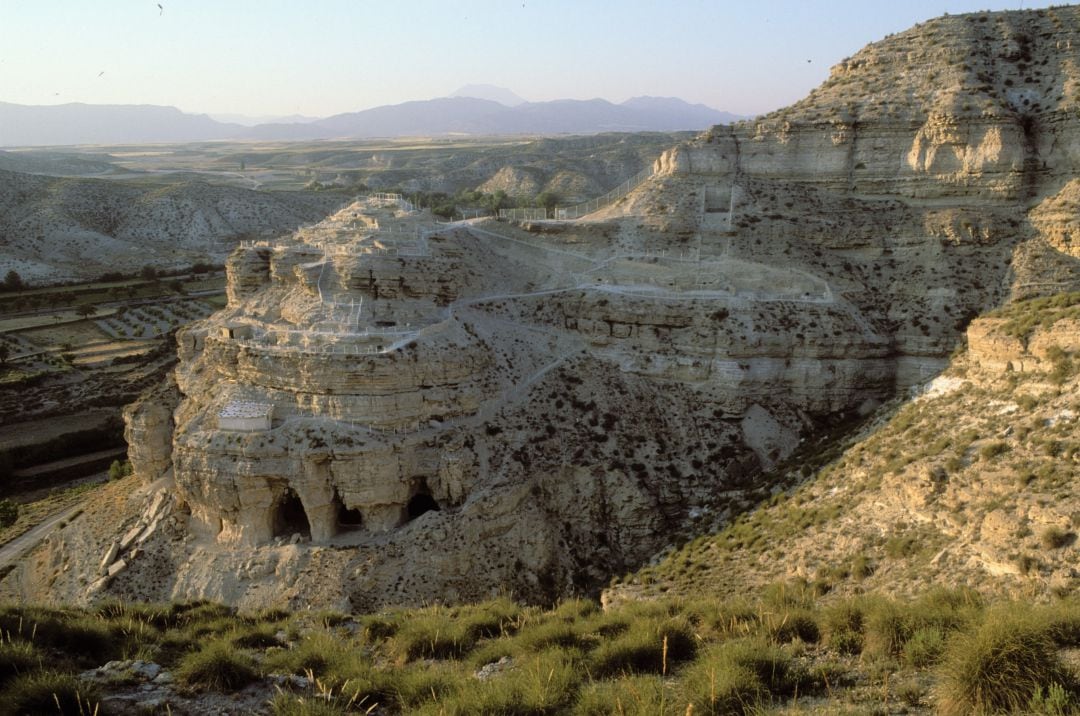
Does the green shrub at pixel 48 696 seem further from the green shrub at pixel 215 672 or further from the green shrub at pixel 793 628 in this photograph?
the green shrub at pixel 793 628

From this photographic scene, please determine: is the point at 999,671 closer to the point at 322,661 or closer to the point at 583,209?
the point at 322,661

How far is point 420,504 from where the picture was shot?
1126 inches

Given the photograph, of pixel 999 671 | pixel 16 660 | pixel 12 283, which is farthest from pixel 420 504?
pixel 12 283

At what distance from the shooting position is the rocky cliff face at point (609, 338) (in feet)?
85.0

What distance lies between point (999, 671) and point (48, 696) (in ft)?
36.6

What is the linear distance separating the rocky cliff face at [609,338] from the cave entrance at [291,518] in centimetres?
15

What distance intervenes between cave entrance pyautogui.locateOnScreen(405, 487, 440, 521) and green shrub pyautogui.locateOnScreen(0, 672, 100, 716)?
18.0m

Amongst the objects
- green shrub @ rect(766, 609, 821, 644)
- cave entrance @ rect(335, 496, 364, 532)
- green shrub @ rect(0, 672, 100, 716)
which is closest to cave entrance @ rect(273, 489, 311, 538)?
cave entrance @ rect(335, 496, 364, 532)

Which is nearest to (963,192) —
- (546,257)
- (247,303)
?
(546,257)

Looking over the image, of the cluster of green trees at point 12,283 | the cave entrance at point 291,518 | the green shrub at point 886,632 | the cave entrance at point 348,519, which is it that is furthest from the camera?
the cluster of green trees at point 12,283

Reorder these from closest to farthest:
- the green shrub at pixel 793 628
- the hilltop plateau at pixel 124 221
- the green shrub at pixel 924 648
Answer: the green shrub at pixel 924 648, the green shrub at pixel 793 628, the hilltop plateau at pixel 124 221

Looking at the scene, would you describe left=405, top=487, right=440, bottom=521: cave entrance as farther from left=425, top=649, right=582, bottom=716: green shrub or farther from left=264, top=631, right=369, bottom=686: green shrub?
left=425, top=649, right=582, bottom=716: green shrub

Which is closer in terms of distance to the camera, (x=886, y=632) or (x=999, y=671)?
(x=999, y=671)

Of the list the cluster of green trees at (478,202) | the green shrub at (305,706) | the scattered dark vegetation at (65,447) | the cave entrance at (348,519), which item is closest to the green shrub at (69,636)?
the green shrub at (305,706)
